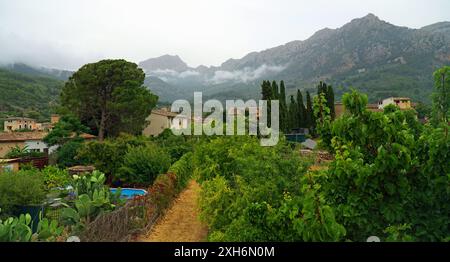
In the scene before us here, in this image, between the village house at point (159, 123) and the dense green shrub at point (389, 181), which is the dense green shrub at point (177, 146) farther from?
the dense green shrub at point (389, 181)

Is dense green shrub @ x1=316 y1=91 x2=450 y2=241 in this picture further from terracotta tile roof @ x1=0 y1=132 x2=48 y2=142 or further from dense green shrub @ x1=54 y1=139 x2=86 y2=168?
terracotta tile roof @ x1=0 y1=132 x2=48 y2=142

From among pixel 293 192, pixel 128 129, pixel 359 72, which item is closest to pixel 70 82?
pixel 128 129

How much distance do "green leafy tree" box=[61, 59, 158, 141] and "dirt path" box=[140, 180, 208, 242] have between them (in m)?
18.9

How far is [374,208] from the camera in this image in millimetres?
3381

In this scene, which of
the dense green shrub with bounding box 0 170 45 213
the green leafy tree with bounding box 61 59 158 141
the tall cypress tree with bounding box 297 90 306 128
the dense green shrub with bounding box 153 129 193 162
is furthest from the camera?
the tall cypress tree with bounding box 297 90 306 128

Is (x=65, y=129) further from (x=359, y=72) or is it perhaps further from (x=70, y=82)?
(x=359, y=72)

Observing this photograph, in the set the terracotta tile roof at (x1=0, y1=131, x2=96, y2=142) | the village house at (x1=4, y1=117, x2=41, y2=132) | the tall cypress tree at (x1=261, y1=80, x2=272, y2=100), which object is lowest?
the terracotta tile roof at (x1=0, y1=131, x2=96, y2=142)

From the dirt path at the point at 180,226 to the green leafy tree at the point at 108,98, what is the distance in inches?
744

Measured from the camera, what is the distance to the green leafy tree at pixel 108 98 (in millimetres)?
32656

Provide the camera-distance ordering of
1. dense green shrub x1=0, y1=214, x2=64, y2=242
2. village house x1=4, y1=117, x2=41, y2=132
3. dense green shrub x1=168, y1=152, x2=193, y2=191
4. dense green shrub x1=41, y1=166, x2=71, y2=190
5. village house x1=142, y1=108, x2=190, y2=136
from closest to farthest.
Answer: dense green shrub x1=0, y1=214, x2=64, y2=242 → dense green shrub x1=168, y1=152, x2=193, y2=191 → dense green shrub x1=41, y1=166, x2=71, y2=190 → village house x1=142, y1=108, x2=190, y2=136 → village house x1=4, y1=117, x2=41, y2=132

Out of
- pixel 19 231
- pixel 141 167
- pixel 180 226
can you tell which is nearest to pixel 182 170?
pixel 141 167

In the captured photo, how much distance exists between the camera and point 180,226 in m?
11.9

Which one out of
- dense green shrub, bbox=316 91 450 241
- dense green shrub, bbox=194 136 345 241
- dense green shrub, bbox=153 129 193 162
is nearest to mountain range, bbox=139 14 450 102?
dense green shrub, bbox=153 129 193 162

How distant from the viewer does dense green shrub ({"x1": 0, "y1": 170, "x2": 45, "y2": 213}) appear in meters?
11.9
